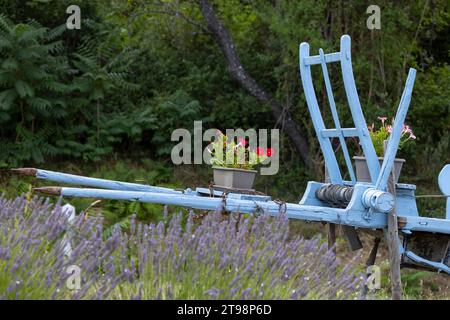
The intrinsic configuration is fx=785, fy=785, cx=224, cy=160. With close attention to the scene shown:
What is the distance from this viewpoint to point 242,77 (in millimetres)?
10711

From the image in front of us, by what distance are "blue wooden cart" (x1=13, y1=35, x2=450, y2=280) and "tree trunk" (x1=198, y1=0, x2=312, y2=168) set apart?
5.15 metres

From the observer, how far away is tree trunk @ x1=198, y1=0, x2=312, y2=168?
10672 millimetres

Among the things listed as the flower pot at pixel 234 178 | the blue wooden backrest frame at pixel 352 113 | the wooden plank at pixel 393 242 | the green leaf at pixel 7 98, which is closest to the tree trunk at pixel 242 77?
the green leaf at pixel 7 98

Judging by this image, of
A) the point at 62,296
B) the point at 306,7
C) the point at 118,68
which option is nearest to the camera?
the point at 62,296

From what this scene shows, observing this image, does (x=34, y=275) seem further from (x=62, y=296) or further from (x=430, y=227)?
(x=430, y=227)

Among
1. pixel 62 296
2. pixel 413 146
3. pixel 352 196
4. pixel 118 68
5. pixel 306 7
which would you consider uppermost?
pixel 306 7

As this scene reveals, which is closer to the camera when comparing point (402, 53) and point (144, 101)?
point (402, 53)

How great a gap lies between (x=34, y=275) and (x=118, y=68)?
7582 millimetres

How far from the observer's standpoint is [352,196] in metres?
4.91

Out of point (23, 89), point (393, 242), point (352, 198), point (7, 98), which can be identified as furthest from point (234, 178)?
point (7, 98)

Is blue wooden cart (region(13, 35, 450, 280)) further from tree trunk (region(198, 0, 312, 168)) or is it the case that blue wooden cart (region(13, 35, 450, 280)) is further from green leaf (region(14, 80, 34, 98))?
tree trunk (region(198, 0, 312, 168))

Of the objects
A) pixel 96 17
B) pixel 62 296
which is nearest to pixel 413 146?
pixel 96 17

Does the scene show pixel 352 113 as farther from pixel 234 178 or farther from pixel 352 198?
pixel 234 178

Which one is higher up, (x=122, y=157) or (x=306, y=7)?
(x=306, y=7)
